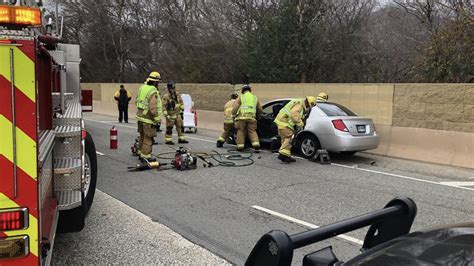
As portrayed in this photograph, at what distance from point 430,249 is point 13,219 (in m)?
2.16

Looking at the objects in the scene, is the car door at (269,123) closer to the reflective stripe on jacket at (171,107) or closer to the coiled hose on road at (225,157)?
the coiled hose on road at (225,157)

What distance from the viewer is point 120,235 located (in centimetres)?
511

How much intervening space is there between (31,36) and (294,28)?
59.9 ft

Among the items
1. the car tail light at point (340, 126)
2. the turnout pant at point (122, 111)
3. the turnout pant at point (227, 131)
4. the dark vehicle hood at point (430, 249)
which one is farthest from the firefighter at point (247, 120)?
the turnout pant at point (122, 111)

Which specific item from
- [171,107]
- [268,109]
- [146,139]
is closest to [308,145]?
[268,109]

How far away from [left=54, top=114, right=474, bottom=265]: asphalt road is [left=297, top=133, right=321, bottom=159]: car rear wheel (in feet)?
1.13

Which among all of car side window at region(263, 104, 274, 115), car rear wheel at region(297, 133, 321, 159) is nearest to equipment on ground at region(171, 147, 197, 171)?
car rear wheel at region(297, 133, 321, 159)

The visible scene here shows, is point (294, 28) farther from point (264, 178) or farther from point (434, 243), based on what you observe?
point (434, 243)

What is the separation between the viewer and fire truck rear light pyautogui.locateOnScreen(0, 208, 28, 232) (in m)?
2.57

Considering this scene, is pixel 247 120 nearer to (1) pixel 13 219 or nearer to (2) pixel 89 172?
(2) pixel 89 172

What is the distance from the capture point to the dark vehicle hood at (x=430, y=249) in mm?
1638

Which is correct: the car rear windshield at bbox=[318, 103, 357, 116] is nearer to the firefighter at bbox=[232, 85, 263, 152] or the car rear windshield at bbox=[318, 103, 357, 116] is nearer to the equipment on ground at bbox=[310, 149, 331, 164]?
the equipment on ground at bbox=[310, 149, 331, 164]

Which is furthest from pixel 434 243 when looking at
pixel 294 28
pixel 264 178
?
pixel 294 28

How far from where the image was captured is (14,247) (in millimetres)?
2607
